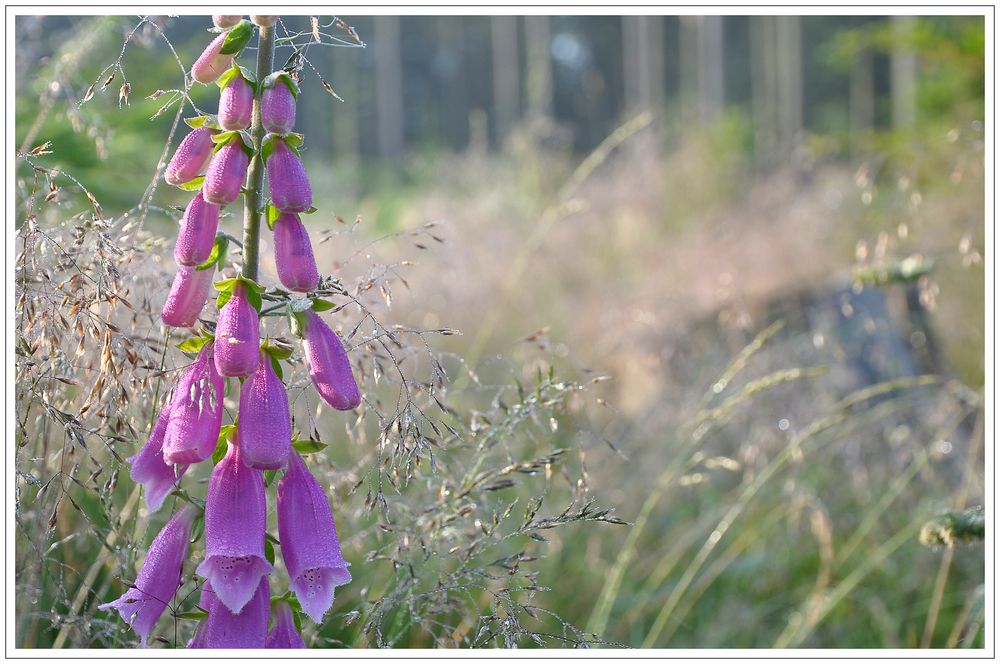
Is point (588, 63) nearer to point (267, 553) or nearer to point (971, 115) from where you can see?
point (971, 115)

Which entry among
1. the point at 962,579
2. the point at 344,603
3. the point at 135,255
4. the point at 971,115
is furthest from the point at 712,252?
the point at 135,255

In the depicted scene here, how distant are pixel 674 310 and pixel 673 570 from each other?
1.44 m

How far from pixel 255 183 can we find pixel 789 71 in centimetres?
1579

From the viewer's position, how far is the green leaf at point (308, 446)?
85cm

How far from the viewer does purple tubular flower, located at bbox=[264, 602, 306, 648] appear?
85 centimetres

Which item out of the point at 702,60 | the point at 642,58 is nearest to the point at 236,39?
the point at 702,60

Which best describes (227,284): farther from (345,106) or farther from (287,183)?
(345,106)

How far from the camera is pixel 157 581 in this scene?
84 cm

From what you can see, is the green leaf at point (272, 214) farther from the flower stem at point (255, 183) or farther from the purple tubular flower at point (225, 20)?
the purple tubular flower at point (225, 20)

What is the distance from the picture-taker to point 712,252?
14.9ft

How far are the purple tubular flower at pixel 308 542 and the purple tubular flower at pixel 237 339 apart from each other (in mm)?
125

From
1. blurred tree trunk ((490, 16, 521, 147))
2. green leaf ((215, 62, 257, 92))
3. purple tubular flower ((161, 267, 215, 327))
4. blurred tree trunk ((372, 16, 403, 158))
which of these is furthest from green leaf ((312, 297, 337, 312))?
blurred tree trunk ((372, 16, 403, 158))

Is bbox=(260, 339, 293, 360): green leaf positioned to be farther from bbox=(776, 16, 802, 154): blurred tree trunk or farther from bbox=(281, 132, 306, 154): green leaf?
bbox=(776, 16, 802, 154): blurred tree trunk

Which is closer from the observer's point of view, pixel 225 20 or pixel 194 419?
pixel 194 419
